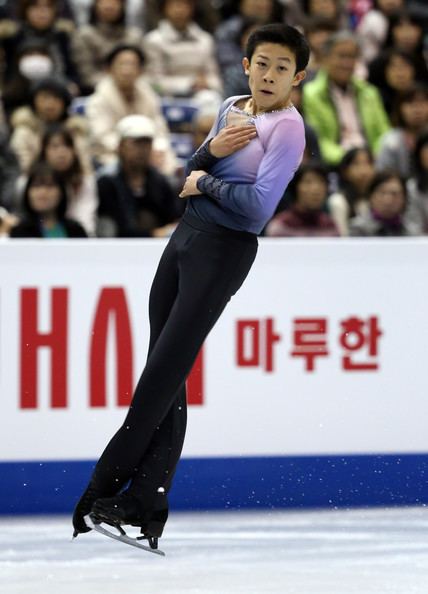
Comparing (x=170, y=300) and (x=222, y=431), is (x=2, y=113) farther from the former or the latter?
(x=170, y=300)

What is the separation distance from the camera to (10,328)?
5.65 meters

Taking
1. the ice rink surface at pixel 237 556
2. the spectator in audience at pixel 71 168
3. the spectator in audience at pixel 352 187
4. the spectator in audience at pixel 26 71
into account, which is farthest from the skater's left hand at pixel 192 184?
the spectator in audience at pixel 26 71

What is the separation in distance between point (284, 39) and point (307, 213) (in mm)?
2774

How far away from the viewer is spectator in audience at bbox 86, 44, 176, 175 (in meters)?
7.74

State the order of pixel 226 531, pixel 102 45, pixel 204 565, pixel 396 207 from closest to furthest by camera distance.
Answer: pixel 204 565 < pixel 226 531 < pixel 396 207 < pixel 102 45

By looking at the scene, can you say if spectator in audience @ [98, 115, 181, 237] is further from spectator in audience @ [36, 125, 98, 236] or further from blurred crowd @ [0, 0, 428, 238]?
spectator in audience @ [36, 125, 98, 236]

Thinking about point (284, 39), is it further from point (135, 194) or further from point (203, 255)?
point (135, 194)

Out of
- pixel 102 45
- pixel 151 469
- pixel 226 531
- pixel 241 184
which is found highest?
pixel 102 45

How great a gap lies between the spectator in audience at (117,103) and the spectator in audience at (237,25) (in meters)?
0.91

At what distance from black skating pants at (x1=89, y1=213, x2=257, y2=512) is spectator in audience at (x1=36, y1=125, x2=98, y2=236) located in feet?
9.54

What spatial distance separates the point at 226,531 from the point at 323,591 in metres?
1.02

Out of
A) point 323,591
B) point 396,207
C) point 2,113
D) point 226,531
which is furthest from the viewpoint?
point 2,113

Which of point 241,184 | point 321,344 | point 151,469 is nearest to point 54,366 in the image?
point 321,344

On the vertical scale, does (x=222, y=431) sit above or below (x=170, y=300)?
below
